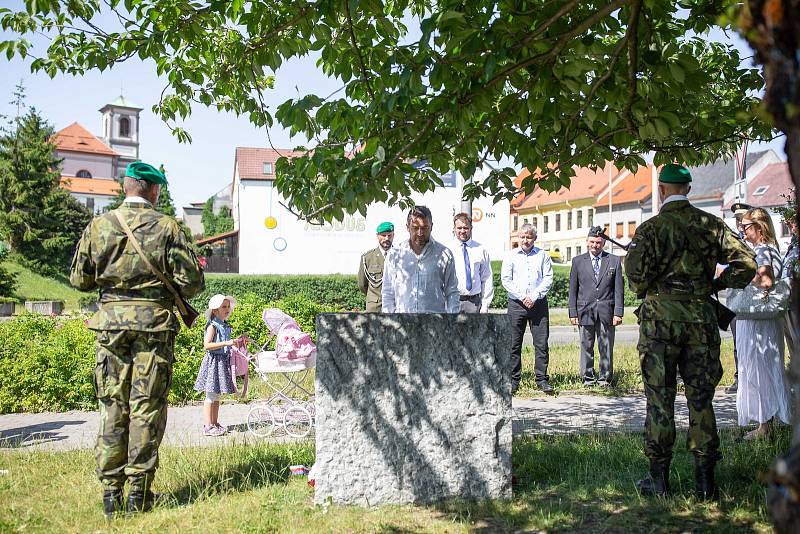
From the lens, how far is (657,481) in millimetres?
5129

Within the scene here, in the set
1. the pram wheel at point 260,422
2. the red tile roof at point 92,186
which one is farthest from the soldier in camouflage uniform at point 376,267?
the red tile roof at point 92,186

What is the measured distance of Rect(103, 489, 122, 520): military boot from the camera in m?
4.91

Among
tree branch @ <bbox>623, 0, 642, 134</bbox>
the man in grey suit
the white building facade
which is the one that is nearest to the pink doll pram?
tree branch @ <bbox>623, 0, 642, 134</bbox>

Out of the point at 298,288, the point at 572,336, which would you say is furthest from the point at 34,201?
the point at 572,336

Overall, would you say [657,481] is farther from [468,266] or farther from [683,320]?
[468,266]

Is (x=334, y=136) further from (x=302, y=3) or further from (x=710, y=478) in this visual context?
(x=710, y=478)

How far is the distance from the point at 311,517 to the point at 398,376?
1.08m

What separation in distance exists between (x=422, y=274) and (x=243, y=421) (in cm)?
306

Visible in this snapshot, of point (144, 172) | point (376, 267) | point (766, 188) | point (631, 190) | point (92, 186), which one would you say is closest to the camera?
point (144, 172)

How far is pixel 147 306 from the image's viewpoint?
4965 mm

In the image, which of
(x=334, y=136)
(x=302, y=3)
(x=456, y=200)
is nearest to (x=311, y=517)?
(x=334, y=136)

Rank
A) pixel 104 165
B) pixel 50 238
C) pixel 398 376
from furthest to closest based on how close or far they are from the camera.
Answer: pixel 104 165 < pixel 50 238 < pixel 398 376

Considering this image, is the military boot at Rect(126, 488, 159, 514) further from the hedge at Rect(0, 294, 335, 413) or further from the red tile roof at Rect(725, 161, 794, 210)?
the red tile roof at Rect(725, 161, 794, 210)

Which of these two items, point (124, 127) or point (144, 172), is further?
point (124, 127)
